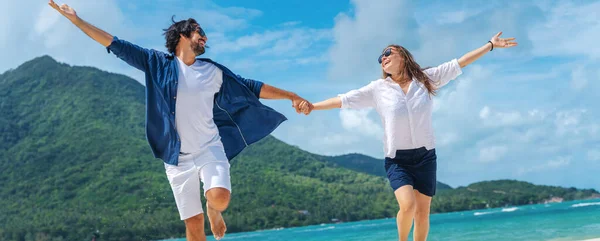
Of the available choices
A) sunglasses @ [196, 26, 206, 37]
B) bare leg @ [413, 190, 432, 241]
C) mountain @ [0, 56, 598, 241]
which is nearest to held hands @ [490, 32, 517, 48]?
bare leg @ [413, 190, 432, 241]

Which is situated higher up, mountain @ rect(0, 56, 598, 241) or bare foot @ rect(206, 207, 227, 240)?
mountain @ rect(0, 56, 598, 241)

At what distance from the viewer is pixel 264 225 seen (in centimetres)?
8850

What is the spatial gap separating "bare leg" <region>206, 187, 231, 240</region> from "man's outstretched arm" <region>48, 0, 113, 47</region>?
1454mm

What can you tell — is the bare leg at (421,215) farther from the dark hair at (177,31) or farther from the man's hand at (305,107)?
the dark hair at (177,31)

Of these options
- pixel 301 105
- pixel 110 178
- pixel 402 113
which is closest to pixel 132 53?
pixel 301 105

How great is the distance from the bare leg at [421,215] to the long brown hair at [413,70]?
994 millimetres

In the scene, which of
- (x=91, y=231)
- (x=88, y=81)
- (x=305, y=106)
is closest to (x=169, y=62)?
(x=305, y=106)

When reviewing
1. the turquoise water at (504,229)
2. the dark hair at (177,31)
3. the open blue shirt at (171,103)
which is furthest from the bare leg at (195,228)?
the turquoise water at (504,229)

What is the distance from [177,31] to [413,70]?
2292 mm

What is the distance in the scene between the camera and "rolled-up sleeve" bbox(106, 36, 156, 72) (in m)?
5.68

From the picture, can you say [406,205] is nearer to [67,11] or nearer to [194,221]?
[194,221]

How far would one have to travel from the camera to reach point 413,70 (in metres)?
6.77

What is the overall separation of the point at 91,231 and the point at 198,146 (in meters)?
77.7

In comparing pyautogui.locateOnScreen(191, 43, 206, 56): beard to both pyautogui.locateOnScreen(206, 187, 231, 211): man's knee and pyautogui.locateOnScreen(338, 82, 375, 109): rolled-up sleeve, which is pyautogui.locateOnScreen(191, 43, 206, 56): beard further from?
pyautogui.locateOnScreen(338, 82, 375, 109): rolled-up sleeve
